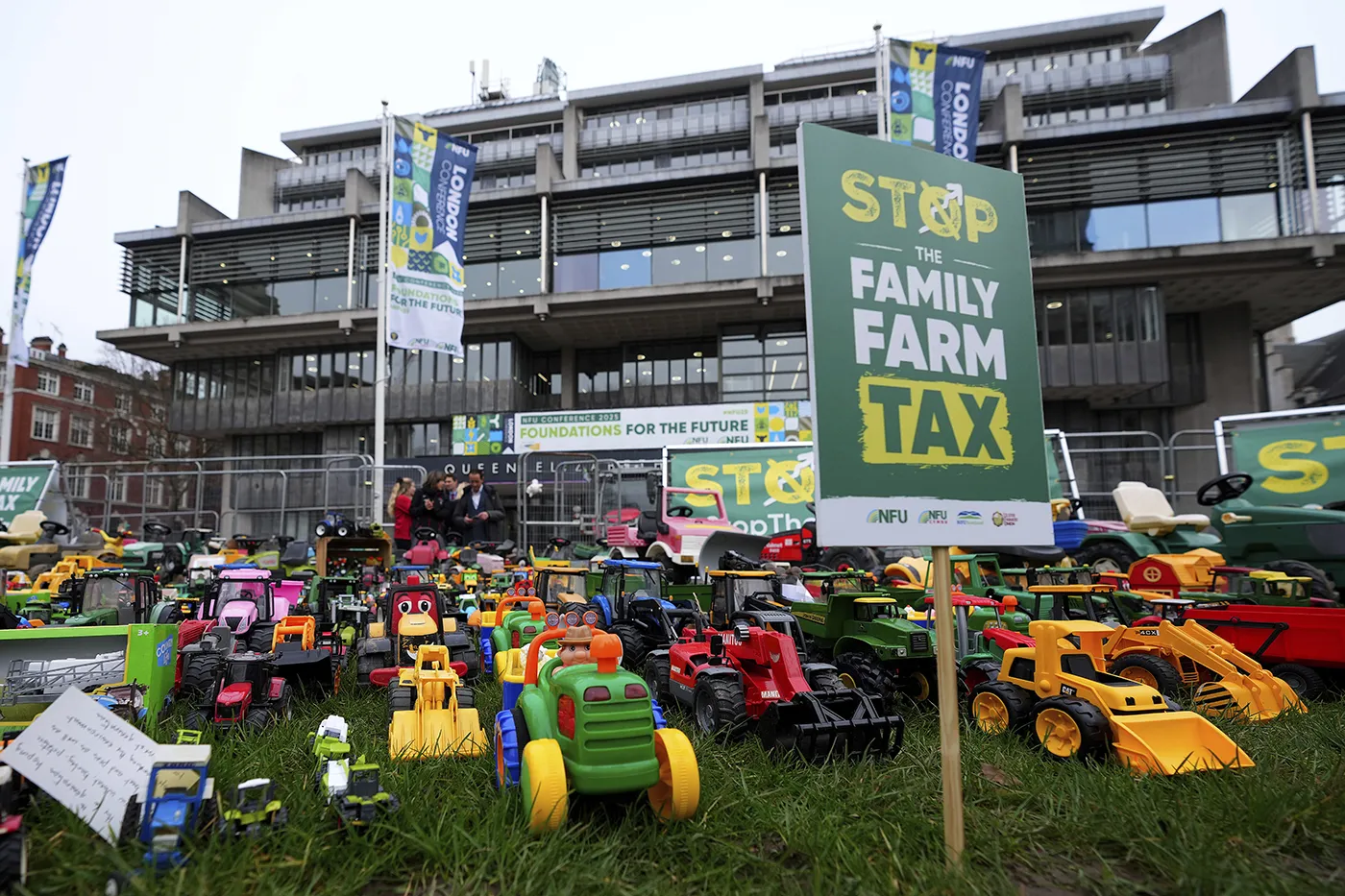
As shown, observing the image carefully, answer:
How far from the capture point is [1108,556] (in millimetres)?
11469

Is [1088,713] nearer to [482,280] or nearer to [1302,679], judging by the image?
[1302,679]

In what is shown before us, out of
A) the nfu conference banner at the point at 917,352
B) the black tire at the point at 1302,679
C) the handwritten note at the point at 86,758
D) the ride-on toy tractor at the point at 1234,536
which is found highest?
the nfu conference banner at the point at 917,352

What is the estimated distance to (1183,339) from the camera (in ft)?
91.5

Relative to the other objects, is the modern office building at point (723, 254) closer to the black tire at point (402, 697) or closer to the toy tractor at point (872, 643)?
the toy tractor at point (872, 643)

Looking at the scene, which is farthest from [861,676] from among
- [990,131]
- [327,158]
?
[327,158]

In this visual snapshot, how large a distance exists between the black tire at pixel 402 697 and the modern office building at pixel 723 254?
1711cm

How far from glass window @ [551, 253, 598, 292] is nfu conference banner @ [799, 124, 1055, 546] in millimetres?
25157

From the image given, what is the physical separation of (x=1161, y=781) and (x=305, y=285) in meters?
32.6

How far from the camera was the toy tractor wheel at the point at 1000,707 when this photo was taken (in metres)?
5.11

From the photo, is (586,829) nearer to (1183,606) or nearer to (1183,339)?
(1183,606)

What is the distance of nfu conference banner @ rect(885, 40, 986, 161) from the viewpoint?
62.0 ft

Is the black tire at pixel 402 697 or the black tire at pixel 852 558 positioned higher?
the black tire at pixel 852 558

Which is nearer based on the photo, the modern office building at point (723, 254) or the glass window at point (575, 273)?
the modern office building at point (723, 254)

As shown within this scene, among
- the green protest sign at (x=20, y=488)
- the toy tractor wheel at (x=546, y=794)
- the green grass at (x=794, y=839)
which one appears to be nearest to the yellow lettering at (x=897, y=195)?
the green grass at (x=794, y=839)
